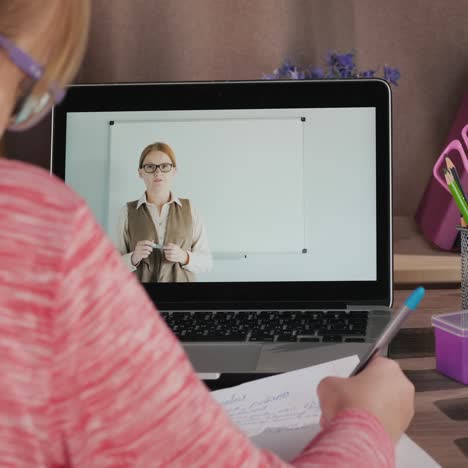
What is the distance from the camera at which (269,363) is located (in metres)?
0.60

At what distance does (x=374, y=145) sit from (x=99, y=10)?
0.62 m

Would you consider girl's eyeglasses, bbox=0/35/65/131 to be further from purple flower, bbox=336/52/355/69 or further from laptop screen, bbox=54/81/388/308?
purple flower, bbox=336/52/355/69

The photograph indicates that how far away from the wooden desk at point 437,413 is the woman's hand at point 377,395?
0.08 metres

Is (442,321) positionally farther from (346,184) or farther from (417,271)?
(417,271)

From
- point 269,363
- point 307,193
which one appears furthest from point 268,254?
point 269,363

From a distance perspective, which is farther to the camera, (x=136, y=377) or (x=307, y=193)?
(x=307, y=193)

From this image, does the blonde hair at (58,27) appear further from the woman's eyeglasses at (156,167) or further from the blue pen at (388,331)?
the woman's eyeglasses at (156,167)

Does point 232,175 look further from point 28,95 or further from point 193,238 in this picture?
point 28,95

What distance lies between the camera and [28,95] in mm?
293

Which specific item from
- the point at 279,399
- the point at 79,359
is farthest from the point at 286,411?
the point at 79,359

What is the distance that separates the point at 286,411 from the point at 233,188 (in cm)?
35

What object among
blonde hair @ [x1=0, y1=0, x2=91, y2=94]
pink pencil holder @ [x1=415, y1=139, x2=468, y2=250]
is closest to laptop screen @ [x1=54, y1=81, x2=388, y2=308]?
pink pencil holder @ [x1=415, y1=139, x2=468, y2=250]

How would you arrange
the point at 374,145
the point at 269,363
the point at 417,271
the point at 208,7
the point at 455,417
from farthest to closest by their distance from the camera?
the point at 208,7 → the point at 417,271 → the point at 374,145 → the point at 269,363 → the point at 455,417

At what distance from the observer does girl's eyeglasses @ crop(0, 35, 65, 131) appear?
0.26m
